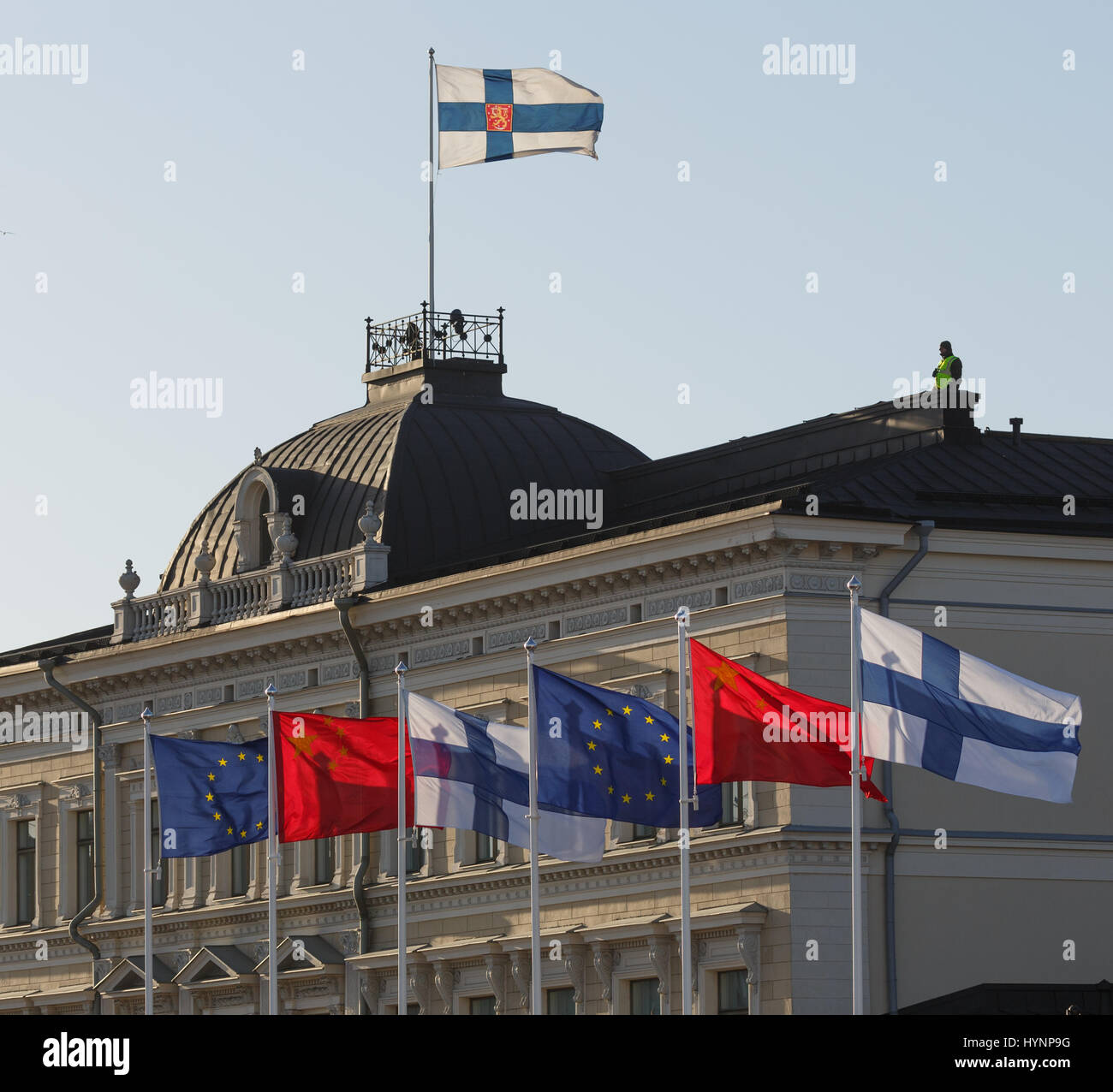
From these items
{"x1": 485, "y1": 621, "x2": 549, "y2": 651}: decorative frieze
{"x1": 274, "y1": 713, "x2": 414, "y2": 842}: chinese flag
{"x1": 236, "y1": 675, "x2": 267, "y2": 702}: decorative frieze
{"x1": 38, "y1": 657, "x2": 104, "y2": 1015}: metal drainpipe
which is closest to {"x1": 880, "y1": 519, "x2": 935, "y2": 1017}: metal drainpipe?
{"x1": 485, "y1": 621, "x2": 549, "y2": 651}: decorative frieze

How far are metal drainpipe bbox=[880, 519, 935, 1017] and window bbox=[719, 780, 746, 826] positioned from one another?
2.18m

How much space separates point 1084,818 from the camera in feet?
140

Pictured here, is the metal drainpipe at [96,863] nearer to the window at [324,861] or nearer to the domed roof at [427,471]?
the domed roof at [427,471]

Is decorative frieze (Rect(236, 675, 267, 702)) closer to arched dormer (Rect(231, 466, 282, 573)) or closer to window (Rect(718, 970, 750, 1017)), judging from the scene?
arched dormer (Rect(231, 466, 282, 573))

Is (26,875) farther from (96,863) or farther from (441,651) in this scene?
(441,651)

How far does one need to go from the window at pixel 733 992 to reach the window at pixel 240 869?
41.8 ft

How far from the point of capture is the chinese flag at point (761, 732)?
32906 millimetres

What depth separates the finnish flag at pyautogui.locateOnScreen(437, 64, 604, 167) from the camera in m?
54.3

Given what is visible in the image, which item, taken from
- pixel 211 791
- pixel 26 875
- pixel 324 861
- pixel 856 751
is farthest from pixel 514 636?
pixel 26 875

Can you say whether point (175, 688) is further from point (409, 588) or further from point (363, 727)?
point (363, 727)

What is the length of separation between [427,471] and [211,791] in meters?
13.4

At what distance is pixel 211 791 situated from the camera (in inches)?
1585
